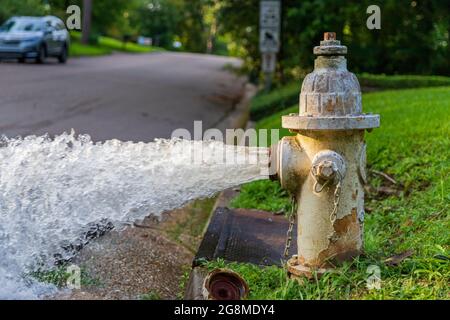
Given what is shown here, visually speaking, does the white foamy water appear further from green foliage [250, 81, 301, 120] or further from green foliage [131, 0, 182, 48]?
green foliage [131, 0, 182, 48]

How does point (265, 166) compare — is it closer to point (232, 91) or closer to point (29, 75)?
point (29, 75)

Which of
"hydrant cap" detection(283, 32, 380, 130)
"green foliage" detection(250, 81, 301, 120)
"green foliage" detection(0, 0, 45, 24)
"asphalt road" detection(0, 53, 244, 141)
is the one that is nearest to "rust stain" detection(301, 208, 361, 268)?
"hydrant cap" detection(283, 32, 380, 130)

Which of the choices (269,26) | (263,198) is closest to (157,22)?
(269,26)

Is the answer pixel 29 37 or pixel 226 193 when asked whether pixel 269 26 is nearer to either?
pixel 29 37

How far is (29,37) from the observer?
16438 mm

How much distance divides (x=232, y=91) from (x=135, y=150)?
1385 cm

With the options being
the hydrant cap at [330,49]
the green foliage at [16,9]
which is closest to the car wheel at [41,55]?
the green foliage at [16,9]

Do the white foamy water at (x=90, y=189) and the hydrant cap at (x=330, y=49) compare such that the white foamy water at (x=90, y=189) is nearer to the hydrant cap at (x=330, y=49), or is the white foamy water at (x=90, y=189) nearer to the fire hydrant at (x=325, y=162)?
the fire hydrant at (x=325, y=162)

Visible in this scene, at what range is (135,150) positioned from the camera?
3732 millimetres

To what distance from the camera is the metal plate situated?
393 centimetres

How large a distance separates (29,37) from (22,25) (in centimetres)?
69

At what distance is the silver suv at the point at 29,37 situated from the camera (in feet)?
53.9

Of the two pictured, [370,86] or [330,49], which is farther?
[370,86]

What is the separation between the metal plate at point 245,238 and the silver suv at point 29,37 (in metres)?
12.2
